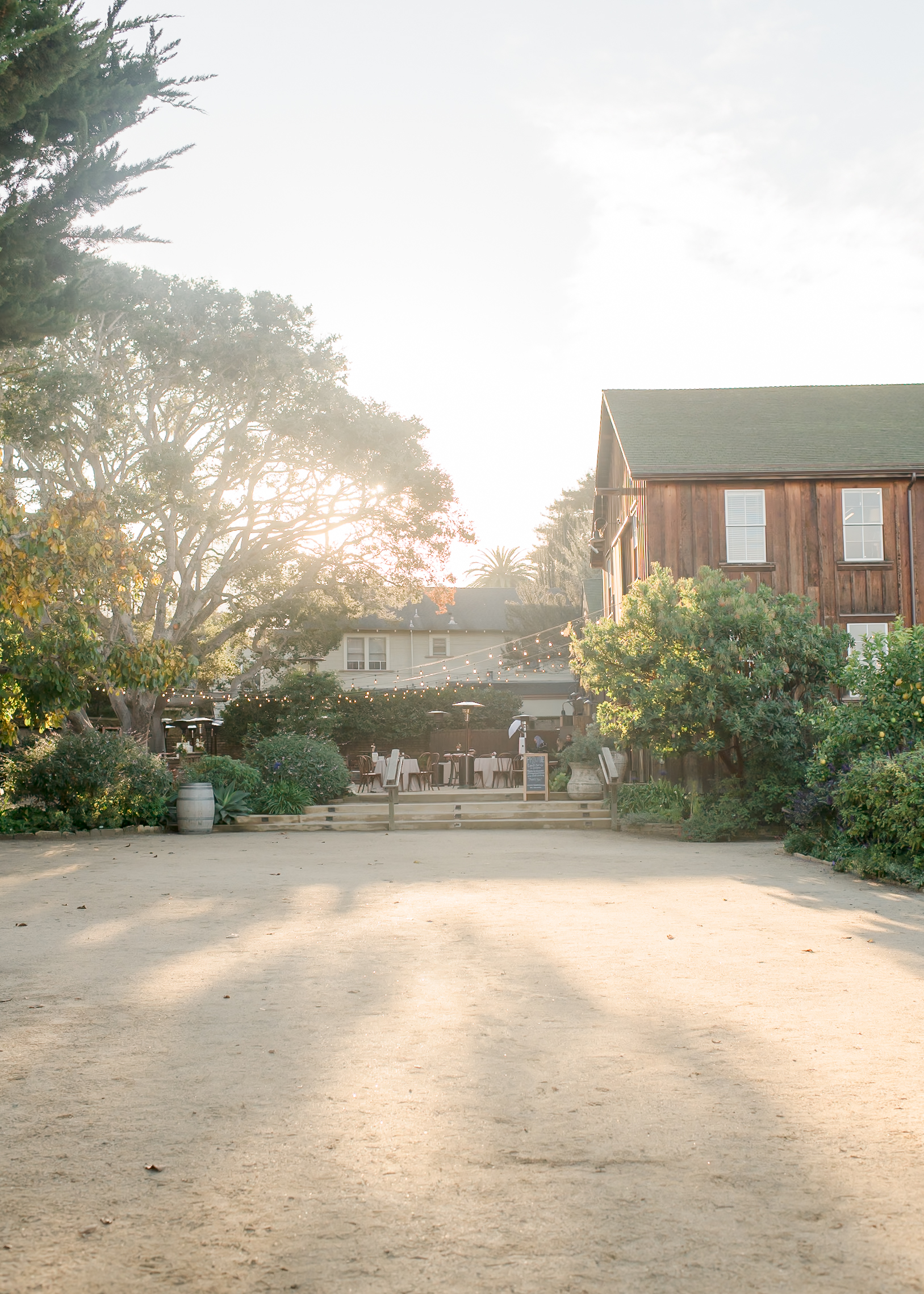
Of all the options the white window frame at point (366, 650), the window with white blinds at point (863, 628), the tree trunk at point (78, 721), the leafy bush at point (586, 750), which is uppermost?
the white window frame at point (366, 650)

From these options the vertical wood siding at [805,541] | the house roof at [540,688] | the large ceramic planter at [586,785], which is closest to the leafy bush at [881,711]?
the large ceramic planter at [586,785]

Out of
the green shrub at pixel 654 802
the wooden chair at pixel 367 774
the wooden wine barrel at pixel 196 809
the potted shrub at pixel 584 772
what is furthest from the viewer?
the wooden chair at pixel 367 774

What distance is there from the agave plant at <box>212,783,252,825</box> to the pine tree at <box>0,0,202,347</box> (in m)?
11.3

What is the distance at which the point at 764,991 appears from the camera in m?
6.18

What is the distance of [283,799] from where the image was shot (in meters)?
19.9

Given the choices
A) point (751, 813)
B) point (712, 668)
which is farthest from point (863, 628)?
point (751, 813)

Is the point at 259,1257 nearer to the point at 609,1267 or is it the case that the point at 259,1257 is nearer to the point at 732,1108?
the point at 609,1267

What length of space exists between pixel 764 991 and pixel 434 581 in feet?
74.8

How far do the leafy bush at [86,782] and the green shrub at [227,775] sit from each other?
1.28 m

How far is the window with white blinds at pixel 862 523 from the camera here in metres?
21.3

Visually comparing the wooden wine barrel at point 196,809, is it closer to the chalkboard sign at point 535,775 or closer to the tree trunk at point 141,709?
the chalkboard sign at point 535,775

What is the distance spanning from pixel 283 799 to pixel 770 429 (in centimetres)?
1302

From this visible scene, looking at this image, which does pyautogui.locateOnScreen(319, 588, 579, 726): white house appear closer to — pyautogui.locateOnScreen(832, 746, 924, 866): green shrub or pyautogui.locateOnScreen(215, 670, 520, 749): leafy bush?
pyautogui.locateOnScreen(215, 670, 520, 749): leafy bush

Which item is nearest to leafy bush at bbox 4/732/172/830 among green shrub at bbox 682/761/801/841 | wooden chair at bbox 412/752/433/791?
green shrub at bbox 682/761/801/841
